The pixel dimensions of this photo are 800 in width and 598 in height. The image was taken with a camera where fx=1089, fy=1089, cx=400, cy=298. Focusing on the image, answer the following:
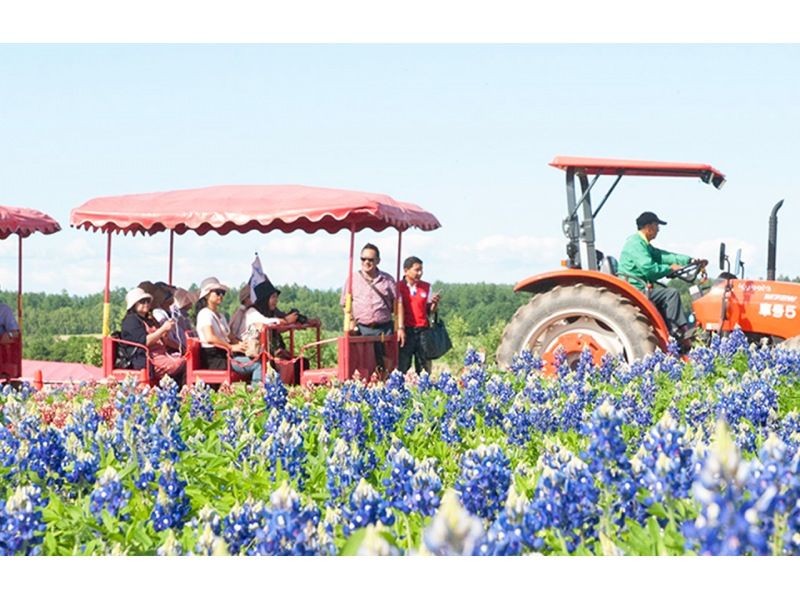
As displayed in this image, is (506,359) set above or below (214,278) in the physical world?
below

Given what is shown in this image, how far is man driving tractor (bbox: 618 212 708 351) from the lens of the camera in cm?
1058

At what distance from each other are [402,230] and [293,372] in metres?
1.89

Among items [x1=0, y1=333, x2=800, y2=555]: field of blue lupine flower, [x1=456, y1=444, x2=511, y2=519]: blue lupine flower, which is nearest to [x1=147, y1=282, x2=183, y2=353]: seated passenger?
[x1=0, y1=333, x2=800, y2=555]: field of blue lupine flower

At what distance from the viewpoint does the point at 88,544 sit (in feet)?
13.4

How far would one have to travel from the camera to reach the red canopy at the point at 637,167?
10773 millimetres

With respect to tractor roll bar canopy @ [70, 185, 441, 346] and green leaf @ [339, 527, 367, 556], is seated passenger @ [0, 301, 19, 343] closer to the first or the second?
tractor roll bar canopy @ [70, 185, 441, 346]

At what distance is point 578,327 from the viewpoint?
1087 cm

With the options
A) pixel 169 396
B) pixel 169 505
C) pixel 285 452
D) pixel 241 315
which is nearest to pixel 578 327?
pixel 241 315

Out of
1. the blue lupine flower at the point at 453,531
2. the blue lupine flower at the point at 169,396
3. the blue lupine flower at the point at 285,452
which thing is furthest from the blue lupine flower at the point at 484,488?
the blue lupine flower at the point at 169,396

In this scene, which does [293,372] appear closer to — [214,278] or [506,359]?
[214,278]

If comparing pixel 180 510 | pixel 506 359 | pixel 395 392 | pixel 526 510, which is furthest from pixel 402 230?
pixel 526 510

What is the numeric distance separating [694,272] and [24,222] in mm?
7502

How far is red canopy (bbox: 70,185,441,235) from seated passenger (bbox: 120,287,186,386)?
0.80 metres

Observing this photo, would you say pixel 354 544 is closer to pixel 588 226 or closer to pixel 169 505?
pixel 169 505
